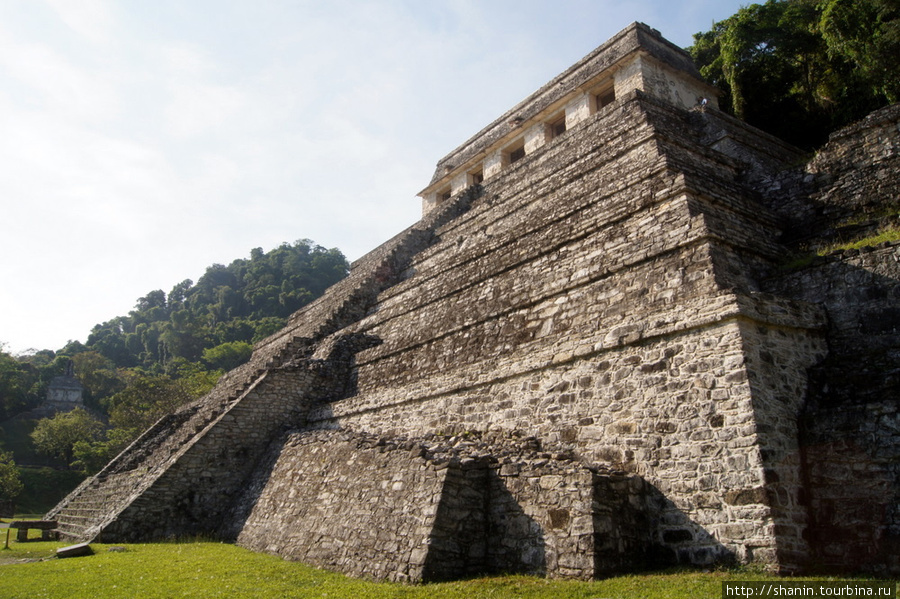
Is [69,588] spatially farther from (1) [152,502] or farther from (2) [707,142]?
(2) [707,142]

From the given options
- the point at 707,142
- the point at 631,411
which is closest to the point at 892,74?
the point at 707,142

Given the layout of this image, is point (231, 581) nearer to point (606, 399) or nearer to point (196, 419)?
point (606, 399)

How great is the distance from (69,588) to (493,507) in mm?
5191

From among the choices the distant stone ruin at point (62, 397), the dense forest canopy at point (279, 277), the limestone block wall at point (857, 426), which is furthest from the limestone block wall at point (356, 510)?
the distant stone ruin at point (62, 397)

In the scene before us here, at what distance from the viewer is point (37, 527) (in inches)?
505

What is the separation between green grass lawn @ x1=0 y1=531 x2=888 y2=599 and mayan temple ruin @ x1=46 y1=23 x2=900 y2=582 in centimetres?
37

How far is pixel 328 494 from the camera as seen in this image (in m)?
9.20

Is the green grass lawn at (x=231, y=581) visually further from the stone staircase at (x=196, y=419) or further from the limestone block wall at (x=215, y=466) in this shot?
the stone staircase at (x=196, y=419)

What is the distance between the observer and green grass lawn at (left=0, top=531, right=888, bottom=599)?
5395 mm

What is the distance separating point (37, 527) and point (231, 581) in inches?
332

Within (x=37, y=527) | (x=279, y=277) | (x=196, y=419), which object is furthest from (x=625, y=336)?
(x=279, y=277)

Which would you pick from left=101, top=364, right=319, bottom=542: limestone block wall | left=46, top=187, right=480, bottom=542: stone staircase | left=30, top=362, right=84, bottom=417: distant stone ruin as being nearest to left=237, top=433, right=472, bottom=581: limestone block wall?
left=101, top=364, right=319, bottom=542: limestone block wall

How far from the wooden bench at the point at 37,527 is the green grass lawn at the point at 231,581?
2.36 meters

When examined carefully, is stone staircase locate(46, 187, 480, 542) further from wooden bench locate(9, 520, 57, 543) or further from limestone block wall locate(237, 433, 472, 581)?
limestone block wall locate(237, 433, 472, 581)
